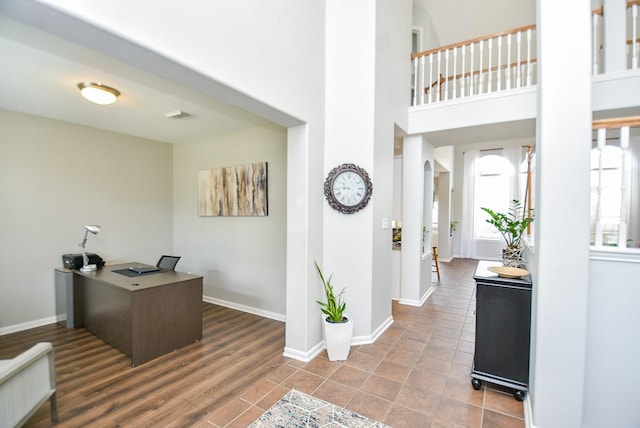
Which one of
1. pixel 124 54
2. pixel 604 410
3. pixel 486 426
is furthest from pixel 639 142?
pixel 124 54

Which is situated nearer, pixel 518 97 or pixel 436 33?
pixel 518 97

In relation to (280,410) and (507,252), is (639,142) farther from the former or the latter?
(280,410)

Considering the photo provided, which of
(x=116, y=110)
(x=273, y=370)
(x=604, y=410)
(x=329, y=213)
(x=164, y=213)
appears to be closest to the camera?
(x=604, y=410)

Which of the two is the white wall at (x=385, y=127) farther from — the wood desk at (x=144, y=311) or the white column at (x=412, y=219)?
the wood desk at (x=144, y=311)

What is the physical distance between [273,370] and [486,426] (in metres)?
1.72

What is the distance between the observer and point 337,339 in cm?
279

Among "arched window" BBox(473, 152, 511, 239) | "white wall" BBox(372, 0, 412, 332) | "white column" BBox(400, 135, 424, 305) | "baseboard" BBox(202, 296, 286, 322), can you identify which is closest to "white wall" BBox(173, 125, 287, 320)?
"baseboard" BBox(202, 296, 286, 322)

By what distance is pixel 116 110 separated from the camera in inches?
136

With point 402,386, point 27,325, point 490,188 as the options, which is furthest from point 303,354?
point 490,188

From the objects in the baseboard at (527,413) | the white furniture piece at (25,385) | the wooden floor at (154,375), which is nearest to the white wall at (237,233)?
the wooden floor at (154,375)

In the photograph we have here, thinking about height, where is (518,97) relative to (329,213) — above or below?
above

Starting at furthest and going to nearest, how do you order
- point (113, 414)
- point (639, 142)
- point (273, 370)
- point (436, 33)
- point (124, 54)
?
point (436, 33) → point (639, 142) → point (273, 370) → point (113, 414) → point (124, 54)

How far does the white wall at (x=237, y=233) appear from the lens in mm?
3982

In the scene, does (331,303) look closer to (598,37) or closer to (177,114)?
(177,114)
